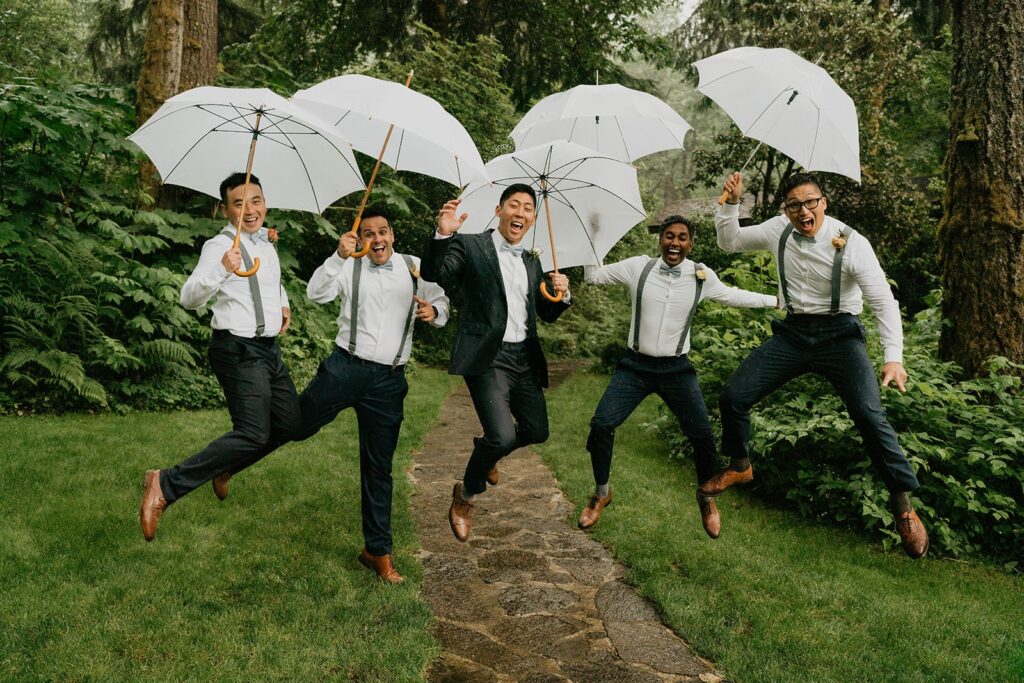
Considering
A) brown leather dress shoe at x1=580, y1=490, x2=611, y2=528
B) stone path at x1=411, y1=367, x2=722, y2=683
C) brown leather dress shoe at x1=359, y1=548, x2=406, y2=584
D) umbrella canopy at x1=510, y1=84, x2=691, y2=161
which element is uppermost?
umbrella canopy at x1=510, y1=84, x2=691, y2=161

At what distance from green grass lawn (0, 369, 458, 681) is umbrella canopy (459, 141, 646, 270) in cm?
242

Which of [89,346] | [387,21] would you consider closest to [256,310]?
[89,346]

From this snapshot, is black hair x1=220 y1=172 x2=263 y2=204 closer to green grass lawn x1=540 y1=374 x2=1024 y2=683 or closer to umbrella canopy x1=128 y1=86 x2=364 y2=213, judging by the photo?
umbrella canopy x1=128 y1=86 x2=364 y2=213

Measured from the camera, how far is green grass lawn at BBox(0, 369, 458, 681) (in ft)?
12.2

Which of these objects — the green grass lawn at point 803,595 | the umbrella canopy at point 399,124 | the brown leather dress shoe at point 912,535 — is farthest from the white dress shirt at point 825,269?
the green grass lawn at point 803,595

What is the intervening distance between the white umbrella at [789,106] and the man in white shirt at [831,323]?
27 centimetres

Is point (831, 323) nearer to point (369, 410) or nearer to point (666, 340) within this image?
point (666, 340)

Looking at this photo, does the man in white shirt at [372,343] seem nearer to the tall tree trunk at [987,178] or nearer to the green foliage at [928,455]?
the green foliage at [928,455]

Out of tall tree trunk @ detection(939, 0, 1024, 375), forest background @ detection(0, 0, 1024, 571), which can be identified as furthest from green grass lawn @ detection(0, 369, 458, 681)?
tall tree trunk @ detection(939, 0, 1024, 375)

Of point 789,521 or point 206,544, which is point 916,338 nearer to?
point 789,521

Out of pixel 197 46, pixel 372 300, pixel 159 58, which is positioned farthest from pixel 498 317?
pixel 197 46

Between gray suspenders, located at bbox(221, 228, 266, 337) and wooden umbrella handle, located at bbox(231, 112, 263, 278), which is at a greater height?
wooden umbrella handle, located at bbox(231, 112, 263, 278)

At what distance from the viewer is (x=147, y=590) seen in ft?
14.2

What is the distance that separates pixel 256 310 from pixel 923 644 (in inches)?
173
